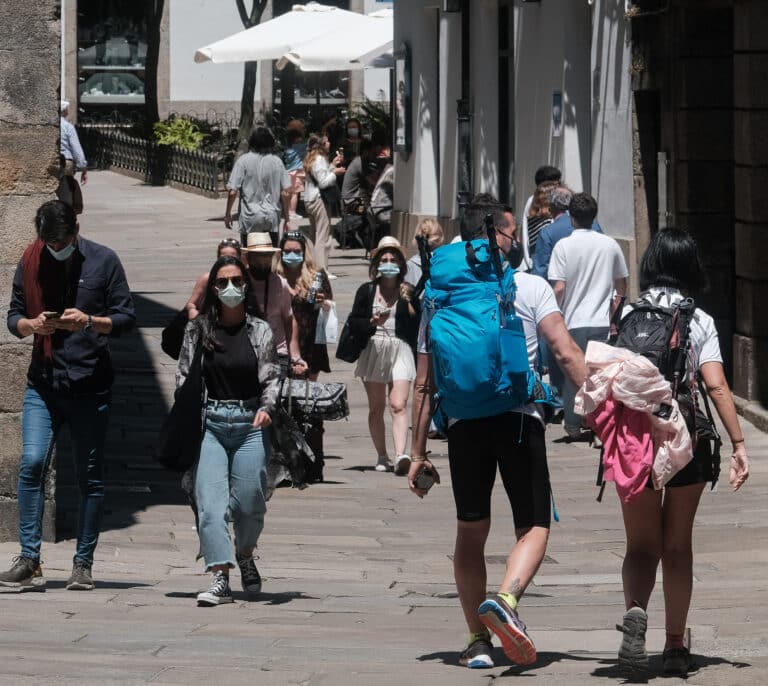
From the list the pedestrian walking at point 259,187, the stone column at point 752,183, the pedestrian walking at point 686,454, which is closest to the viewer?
the pedestrian walking at point 686,454

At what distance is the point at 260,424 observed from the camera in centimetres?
829

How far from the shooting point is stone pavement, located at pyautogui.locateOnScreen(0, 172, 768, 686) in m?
6.76

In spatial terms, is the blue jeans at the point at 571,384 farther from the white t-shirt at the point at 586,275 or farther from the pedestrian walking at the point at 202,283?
the pedestrian walking at the point at 202,283

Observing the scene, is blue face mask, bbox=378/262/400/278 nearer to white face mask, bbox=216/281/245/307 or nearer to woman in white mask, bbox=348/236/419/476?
woman in white mask, bbox=348/236/419/476

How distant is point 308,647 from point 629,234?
359 inches

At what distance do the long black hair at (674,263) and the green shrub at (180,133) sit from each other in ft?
91.5

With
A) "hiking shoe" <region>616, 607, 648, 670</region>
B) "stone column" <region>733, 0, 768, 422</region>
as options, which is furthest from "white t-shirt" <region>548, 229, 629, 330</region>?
"hiking shoe" <region>616, 607, 648, 670</region>

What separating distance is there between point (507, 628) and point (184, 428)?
7.88 feet

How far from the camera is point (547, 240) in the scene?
13461 millimetres

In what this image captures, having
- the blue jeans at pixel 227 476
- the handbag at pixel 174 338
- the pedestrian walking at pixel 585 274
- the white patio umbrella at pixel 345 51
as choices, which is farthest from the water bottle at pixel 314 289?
the white patio umbrella at pixel 345 51

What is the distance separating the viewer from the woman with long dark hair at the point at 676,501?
656 centimetres

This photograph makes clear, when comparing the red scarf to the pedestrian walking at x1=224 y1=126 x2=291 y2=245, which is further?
the pedestrian walking at x1=224 y1=126 x2=291 y2=245

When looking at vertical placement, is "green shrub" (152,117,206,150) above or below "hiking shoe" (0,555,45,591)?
above

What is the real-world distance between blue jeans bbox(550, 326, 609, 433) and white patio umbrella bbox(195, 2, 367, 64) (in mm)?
15910
